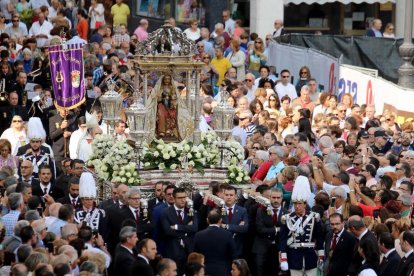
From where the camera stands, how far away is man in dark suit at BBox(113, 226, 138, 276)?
23.3m

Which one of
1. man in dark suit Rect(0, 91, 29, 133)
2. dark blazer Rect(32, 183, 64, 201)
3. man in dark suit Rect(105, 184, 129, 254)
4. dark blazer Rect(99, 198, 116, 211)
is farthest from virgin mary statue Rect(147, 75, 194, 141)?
man in dark suit Rect(0, 91, 29, 133)

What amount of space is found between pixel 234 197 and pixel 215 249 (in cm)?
170

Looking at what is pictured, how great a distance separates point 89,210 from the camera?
1025 inches

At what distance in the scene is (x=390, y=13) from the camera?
166ft

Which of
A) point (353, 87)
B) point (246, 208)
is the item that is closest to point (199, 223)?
point (246, 208)

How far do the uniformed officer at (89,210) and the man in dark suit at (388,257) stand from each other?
4212 millimetres

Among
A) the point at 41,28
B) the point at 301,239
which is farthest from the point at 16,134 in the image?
the point at 41,28

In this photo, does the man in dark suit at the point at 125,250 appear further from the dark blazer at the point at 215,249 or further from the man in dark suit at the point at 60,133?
the man in dark suit at the point at 60,133

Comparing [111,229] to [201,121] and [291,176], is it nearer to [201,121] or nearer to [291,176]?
[291,176]

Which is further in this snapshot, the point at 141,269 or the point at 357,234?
the point at 357,234

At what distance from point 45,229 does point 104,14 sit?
74.2 ft

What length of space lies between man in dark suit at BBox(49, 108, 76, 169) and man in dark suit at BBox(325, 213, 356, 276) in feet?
25.1

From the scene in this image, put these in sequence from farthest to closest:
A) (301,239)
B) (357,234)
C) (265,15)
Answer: (265,15) → (301,239) → (357,234)

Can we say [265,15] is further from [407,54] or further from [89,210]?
[89,210]
